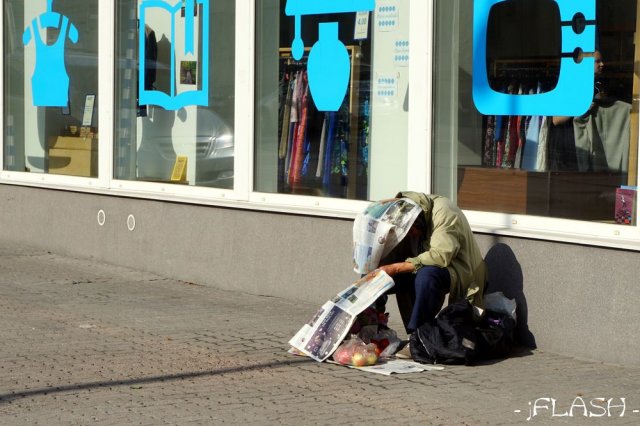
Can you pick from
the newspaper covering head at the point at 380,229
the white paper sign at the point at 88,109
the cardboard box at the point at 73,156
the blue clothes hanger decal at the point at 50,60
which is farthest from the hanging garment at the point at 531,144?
the blue clothes hanger decal at the point at 50,60

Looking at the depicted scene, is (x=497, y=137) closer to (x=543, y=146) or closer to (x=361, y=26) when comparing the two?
(x=543, y=146)

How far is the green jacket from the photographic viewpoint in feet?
24.2

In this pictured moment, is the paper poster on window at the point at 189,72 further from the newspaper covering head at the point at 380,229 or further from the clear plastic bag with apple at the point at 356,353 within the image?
the clear plastic bag with apple at the point at 356,353

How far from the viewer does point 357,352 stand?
23.6ft

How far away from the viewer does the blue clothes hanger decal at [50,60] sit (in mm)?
12906

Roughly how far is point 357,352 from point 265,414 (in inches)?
52.3

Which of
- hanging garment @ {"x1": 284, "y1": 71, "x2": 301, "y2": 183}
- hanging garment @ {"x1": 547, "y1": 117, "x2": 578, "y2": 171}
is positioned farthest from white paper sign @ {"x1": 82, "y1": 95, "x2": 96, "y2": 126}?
hanging garment @ {"x1": 547, "y1": 117, "x2": 578, "y2": 171}

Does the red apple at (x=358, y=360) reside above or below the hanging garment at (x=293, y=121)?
below

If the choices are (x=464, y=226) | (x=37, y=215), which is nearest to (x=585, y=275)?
(x=464, y=226)

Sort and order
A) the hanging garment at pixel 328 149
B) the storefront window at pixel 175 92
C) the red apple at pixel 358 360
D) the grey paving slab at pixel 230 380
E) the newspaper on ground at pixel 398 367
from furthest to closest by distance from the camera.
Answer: the storefront window at pixel 175 92, the hanging garment at pixel 328 149, the red apple at pixel 358 360, the newspaper on ground at pixel 398 367, the grey paving slab at pixel 230 380

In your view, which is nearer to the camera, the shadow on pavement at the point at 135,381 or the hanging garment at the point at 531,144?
the shadow on pavement at the point at 135,381

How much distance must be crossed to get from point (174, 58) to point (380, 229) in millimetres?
4550

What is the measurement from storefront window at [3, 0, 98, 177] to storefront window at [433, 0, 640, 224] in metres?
5.16

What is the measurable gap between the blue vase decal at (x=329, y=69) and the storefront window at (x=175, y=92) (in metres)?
1.12
